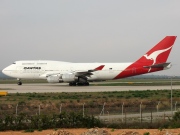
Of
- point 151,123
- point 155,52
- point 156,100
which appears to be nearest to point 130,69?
point 155,52

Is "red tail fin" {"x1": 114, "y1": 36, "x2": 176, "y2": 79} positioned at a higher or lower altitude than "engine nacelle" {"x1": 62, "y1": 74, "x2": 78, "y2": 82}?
higher

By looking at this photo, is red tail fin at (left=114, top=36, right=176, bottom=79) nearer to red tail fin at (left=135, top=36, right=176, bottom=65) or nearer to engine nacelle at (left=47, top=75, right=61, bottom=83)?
red tail fin at (left=135, top=36, right=176, bottom=65)

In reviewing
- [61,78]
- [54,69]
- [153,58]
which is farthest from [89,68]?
[153,58]

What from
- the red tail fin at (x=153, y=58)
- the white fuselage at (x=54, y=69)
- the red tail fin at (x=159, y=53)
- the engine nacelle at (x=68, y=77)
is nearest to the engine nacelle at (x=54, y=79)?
the engine nacelle at (x=68, y=77)

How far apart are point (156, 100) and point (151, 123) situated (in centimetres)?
1444

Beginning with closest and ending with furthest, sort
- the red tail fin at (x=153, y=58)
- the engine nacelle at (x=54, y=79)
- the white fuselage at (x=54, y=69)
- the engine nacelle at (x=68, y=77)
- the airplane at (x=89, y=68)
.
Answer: the engine nacelle at (x=68, y=77) < the engine nacelle at (x=54, y=79) < the airplane at (x=89, y=68) < the red tail fin at (x=153, y=58) < the white fuselage at (x=54, y=69)

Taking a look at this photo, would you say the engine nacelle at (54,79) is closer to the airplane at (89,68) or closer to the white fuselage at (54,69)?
the airplane at (89,68)

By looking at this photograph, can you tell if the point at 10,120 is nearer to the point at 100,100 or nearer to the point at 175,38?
the point at 100,100

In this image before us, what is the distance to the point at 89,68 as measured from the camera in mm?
63250

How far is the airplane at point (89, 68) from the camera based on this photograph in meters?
60.3

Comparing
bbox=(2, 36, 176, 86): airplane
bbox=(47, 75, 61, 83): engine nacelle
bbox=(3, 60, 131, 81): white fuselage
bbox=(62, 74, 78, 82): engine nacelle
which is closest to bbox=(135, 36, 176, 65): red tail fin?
bbox=(2, 36, 176, 86): airplane

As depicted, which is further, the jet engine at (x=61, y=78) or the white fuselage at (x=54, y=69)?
the white fuselage at (x=54, y=69)

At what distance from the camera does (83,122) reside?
21.4 m

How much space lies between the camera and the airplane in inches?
2375
